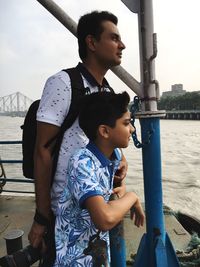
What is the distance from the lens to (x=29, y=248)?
4.97ft

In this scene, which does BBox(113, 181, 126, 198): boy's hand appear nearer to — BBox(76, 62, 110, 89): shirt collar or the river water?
BBox(76, 62, 110, 89): shirt collar

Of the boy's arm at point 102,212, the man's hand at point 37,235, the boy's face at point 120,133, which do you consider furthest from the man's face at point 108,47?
the man's hand at point 37,235

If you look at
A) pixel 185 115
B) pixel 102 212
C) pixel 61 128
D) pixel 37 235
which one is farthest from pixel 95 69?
pixel 185 115

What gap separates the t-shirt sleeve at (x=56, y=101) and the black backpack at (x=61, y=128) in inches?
1.2

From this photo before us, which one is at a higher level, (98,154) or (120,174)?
(98,154)

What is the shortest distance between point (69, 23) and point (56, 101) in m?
0.70

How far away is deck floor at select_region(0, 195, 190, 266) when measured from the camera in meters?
3.60

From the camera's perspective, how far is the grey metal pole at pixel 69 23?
1.89 m

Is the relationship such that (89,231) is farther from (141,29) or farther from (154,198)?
(141,29)

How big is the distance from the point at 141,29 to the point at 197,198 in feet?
31.2

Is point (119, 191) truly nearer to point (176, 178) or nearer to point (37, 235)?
point (37, 235)

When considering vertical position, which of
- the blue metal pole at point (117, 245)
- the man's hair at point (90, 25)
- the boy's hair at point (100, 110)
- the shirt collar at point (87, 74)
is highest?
the man's hair at point (90, 25)

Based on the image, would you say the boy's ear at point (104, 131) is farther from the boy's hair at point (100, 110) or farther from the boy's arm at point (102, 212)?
the boy's arm at point (102, 212)

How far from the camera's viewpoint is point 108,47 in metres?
1.62
